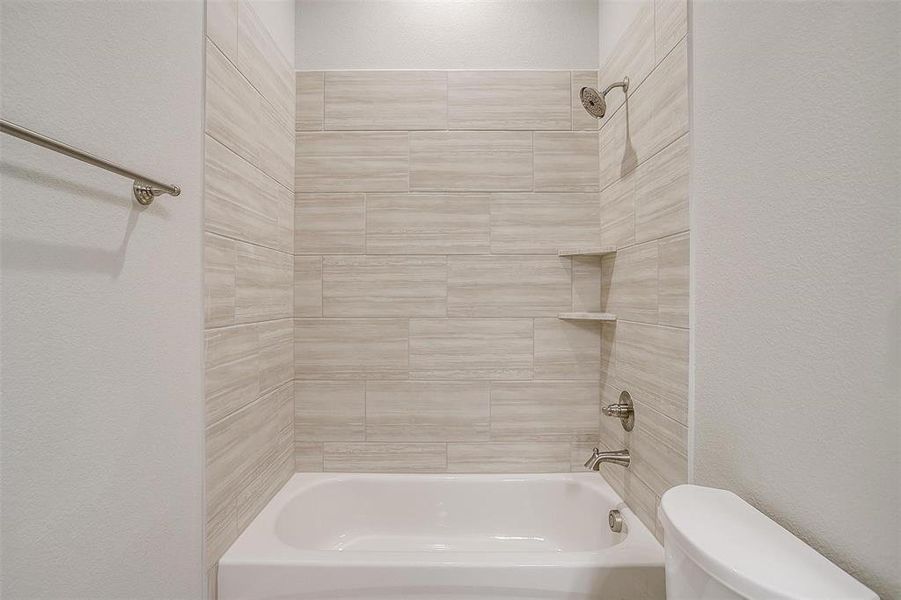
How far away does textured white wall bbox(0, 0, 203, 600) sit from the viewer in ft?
2.46

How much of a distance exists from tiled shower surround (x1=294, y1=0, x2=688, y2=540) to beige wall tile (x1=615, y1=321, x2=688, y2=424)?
1.03 ft

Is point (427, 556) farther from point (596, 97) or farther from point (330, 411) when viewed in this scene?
point (596, 97)

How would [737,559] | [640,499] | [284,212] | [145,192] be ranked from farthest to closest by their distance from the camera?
[284,212] → [640,499] → [145,192] → [737,559]

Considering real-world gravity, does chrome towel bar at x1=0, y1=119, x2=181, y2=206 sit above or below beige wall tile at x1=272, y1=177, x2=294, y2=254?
below

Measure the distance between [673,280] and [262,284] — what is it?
1.31 metres

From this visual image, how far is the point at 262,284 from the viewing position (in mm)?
1703

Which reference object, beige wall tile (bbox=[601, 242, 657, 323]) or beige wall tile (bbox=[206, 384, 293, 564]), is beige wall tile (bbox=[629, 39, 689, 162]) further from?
beige wall tile (bbox=[206, 384, 293, 564])

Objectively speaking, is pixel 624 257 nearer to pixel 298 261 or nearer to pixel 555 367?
pixel 555 367

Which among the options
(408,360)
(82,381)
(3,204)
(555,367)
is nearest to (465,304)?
(408,360)

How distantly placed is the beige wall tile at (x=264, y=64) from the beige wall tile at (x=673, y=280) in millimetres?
1390

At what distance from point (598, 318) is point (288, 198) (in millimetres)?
1300

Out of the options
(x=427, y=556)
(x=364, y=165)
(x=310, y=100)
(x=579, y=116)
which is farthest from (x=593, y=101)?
(x=427, y=556)

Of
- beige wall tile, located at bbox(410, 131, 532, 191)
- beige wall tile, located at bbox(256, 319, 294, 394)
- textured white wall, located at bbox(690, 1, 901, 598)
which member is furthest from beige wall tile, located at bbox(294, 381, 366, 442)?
textured white wall, located at bbox(690, 1, 901, 598)

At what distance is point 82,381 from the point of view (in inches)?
34.2
